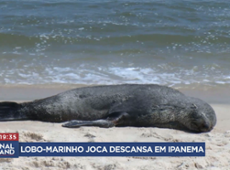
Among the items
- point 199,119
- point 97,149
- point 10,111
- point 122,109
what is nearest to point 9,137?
point 97,149

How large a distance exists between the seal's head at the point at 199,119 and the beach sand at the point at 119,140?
106 millimetres

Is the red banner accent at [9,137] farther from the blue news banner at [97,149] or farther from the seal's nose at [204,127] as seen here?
the seal's nose at [204,127]

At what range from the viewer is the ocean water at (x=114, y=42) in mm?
7984

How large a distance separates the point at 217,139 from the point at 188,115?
0.57 meters

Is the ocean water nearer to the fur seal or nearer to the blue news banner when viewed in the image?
the fur seal

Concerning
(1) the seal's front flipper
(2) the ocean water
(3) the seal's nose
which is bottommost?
(3) the seal's nose

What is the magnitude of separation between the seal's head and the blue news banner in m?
0.69

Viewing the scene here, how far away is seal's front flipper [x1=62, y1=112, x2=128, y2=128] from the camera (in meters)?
4.62

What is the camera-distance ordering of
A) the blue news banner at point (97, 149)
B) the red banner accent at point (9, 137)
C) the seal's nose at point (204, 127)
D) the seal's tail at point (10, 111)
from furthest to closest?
the seal's tail at point (10, 111) < the seal's nose at point (204, 127) < the red banner accent at point (9, 137) < the blue news banner at point (97, 149)

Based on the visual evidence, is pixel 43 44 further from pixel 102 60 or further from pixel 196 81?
pixel 196 81

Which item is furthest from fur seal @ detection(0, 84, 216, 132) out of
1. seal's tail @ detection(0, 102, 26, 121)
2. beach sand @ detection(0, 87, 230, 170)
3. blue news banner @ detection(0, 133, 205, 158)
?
blue news banner @ detection(0, 133, 205, 158)

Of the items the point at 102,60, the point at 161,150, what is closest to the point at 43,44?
the point at 102,60
